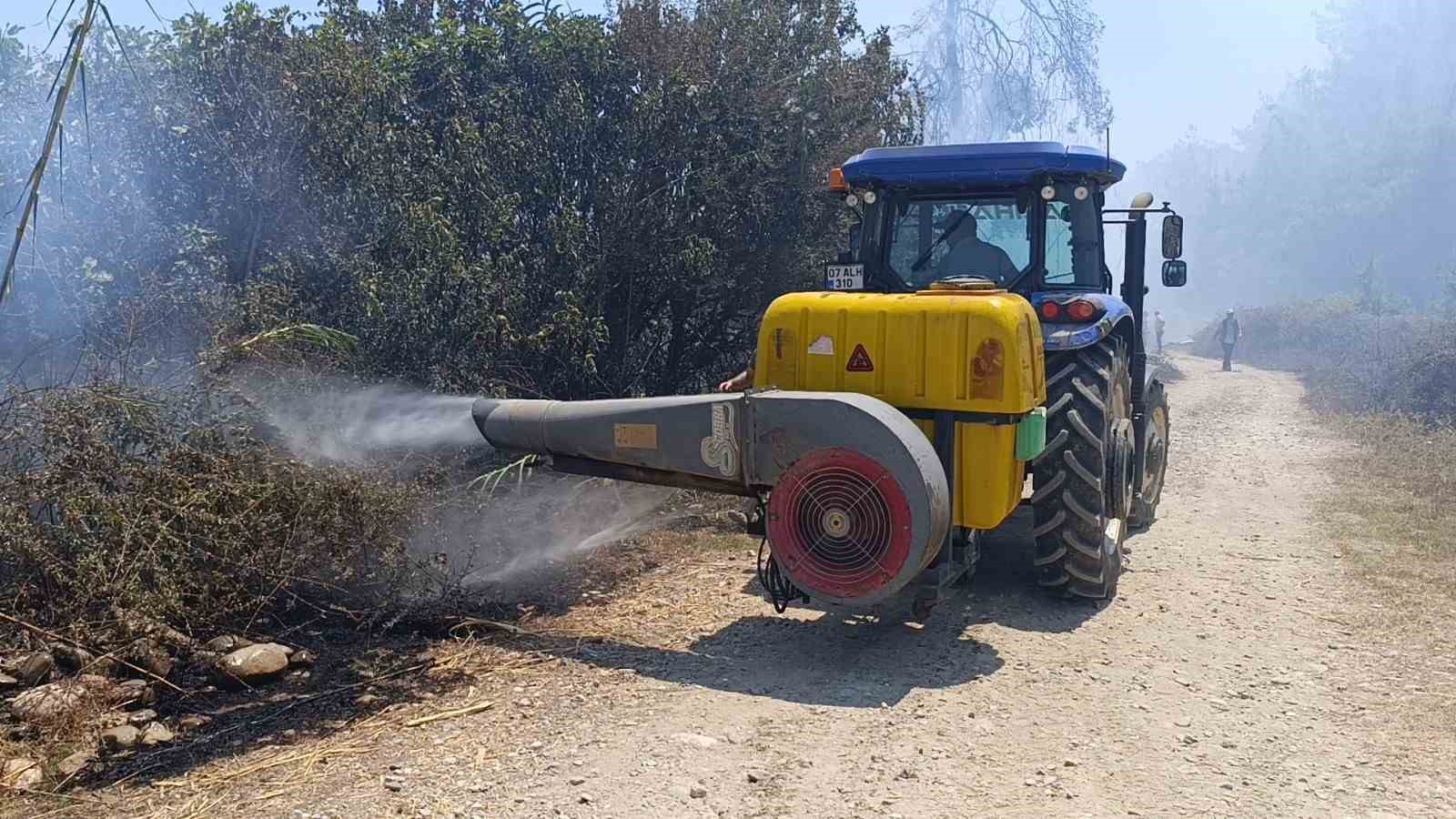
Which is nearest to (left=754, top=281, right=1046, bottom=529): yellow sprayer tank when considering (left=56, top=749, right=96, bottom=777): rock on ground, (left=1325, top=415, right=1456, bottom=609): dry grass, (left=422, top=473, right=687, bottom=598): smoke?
(left=422, top=473, right=687, bottom=598): smoke

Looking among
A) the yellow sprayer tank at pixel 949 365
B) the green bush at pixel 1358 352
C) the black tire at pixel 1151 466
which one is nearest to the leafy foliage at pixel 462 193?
the yellow sprayer tank at pixel 949 365

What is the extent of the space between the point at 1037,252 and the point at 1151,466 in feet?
8.45

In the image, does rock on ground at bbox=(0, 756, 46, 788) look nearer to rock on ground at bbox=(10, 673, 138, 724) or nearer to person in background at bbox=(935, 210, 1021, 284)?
rock on ground at bbox=(10, 673, 138, 724)

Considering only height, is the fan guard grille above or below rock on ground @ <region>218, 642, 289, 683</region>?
above

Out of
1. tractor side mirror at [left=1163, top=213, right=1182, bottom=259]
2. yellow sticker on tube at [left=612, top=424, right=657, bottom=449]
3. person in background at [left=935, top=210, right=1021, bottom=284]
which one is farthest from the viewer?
tractor side mirror at [left=1163, top=213, right=1182, bottom=259]

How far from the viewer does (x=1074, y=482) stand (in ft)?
19.4

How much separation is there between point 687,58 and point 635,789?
666 cm

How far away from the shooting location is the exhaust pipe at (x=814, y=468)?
4848 millimetres

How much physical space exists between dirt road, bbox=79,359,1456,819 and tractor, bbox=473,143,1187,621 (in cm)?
40

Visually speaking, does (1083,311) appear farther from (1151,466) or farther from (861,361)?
(1151,466)

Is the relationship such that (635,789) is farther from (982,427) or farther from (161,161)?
(161,161)

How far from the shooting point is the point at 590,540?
7672 millimetres

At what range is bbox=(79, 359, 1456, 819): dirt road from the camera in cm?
392

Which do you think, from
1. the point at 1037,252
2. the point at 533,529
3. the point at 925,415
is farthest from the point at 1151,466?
the point at 533,529
